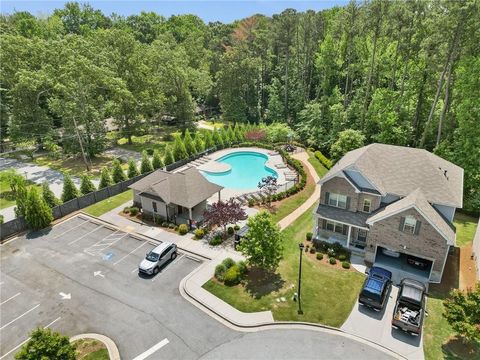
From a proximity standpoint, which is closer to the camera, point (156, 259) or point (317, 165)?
point (156, 259)

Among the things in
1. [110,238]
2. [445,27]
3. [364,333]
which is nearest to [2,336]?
[110,238]

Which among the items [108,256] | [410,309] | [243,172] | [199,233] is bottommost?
[108,256]

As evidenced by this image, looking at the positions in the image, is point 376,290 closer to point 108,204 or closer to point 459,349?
point 459,349

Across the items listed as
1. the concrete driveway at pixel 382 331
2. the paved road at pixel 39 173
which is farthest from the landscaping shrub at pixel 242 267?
the paved road at pixel 39 173

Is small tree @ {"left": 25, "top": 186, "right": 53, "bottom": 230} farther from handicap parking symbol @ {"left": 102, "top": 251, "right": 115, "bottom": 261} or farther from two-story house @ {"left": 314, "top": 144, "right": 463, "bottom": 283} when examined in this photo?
two-story house @ {"left": 314, "top": 144, "right": 463, "bottom": 283}

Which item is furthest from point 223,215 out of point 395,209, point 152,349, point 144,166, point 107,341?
A: point 144,166

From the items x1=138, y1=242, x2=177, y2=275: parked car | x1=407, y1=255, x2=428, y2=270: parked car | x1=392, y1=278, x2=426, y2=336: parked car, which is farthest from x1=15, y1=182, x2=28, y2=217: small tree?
x1=407, y1=255, x2=428, y2=270: parked car
